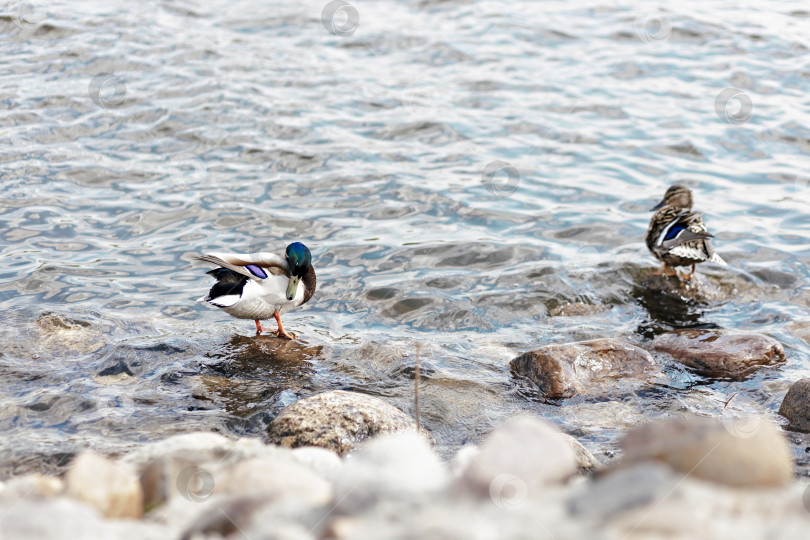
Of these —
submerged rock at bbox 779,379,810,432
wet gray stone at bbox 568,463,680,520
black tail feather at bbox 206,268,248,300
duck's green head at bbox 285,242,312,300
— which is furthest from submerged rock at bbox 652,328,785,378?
wet gray stone at bbox 568,463,680,520

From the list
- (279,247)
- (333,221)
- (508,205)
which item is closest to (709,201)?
(508,205)

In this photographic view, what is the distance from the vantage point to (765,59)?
13.1m

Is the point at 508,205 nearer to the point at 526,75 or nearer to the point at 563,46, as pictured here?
the point at 526,75

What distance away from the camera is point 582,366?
5922mm

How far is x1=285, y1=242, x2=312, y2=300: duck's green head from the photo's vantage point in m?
6.18

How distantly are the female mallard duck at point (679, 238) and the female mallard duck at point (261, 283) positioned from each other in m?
3.63

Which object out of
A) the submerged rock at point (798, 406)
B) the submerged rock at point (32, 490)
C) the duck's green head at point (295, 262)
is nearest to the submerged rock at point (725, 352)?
the submerged rock at point (798, 406)

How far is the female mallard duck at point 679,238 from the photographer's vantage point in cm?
757

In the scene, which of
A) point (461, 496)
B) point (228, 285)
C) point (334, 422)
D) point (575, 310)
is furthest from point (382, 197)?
point (461, 496)

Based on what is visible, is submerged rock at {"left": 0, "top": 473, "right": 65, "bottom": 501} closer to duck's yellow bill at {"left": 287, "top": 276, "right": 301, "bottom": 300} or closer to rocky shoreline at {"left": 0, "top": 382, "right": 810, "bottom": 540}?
rocky shoreline at {"left": 0, "top": 382, "right": 810, "bottom": 540}

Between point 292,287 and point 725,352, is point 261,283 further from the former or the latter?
point 725,352

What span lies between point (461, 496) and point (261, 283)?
146 inches

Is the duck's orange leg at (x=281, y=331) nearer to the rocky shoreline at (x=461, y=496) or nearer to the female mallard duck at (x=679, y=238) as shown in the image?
the rocky shoreline at (x=461, y=496)

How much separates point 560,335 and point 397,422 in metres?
2.56
